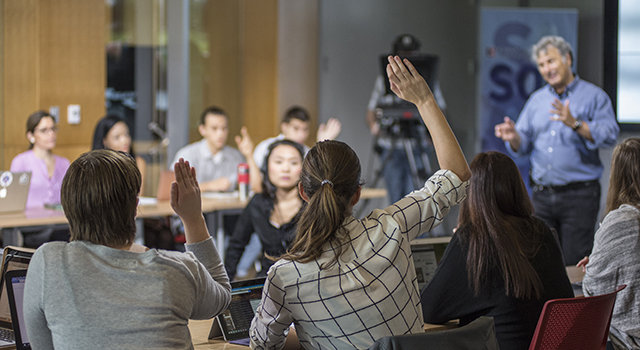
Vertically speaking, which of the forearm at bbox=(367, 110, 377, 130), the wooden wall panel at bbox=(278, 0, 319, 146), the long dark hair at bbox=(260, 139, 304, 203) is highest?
the wooden wall panel at bbox=(278, 0, 319, 146)

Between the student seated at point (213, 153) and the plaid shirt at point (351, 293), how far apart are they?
3598 mm

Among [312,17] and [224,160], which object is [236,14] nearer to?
[312,17]

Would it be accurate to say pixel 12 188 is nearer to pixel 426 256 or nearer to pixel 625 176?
pixel 426 256

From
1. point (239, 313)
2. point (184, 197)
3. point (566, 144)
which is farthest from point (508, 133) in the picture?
point (184, 197)

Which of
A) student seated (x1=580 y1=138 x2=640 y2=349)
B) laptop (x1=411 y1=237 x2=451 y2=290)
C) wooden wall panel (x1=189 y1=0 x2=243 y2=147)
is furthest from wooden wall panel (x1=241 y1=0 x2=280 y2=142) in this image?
student seated (x1=580 y1=138 x2=640 y2=349)

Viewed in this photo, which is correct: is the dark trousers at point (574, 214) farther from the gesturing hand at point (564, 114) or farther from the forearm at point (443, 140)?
the forearm at point (443, 140)

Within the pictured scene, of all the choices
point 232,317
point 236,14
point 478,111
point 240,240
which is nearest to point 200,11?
point 236,14

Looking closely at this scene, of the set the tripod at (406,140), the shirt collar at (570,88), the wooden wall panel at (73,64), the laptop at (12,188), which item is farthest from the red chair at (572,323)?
the wooden wall panel at (73,64)

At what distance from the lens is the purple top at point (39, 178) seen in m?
4.41

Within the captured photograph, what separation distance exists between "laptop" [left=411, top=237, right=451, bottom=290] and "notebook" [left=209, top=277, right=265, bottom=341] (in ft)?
2.00

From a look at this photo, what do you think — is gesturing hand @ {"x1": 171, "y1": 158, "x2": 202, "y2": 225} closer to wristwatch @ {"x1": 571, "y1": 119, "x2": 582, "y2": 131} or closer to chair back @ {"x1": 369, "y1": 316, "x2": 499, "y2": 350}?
chair back @ {"x1": 369, "y1": 316, "x2": 499, "y2": 350}

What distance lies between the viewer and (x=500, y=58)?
Answer: 19.3 ft

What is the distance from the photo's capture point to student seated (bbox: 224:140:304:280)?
302 cm

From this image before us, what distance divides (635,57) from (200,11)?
4178 mm
